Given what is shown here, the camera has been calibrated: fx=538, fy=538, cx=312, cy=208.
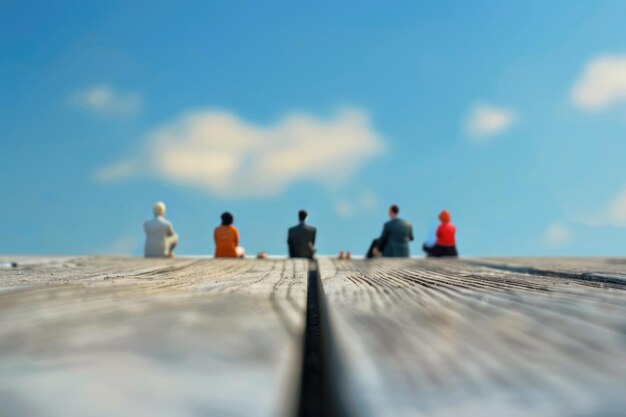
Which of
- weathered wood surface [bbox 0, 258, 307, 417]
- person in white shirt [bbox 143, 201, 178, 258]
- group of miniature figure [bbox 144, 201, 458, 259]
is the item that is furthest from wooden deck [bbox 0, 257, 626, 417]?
person in white shirt [bbox 143, 201, 178, 258]

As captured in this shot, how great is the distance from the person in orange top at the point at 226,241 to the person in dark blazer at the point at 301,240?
2.48ft

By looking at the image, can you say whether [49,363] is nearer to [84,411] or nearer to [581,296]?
[84,411]

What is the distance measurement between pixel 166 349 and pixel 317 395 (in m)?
0.13

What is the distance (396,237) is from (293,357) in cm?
716

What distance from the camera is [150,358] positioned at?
1.31 ft

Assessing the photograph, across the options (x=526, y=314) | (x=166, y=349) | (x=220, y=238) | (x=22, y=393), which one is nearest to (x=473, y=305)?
(x=526, y=314)

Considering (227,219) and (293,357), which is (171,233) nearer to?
(227,219)

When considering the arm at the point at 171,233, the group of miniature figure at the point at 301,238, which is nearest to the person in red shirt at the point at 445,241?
the group of miniature figure at the point at 301,238

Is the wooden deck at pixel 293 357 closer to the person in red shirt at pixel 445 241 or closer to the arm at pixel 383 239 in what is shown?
the arm at pixel 383 239

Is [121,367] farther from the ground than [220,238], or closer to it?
closer to it

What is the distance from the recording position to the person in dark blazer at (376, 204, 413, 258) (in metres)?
7.40

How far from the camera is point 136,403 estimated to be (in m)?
0.32

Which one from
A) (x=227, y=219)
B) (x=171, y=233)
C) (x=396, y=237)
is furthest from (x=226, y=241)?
(x=396, y=237)

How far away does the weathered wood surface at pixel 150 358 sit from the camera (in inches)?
12.5
